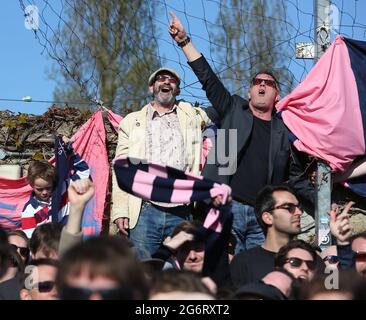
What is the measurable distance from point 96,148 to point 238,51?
1.42m

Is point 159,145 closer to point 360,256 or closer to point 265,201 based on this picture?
point 265,201

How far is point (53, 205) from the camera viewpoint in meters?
6.45

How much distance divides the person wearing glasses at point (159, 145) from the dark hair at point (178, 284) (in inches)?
111

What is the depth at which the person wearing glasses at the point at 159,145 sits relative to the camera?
5945 millimetres

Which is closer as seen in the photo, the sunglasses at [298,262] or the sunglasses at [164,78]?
the sunglasses at [298,262]

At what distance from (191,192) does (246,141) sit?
134 centimetres

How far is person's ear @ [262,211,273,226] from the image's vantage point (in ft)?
18.0

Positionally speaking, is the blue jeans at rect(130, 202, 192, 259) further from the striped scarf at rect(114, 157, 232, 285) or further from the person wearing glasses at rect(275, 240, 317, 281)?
the person wearing glasses at rect(275, 240, 317, 281)

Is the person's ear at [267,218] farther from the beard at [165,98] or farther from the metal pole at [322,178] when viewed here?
the beard at [165,98]

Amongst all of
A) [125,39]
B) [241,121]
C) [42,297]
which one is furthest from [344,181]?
[42,297]

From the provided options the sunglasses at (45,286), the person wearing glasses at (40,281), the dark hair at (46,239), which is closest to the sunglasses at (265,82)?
the dark hair at (46,239)

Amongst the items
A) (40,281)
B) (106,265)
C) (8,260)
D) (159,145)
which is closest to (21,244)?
(8,260)

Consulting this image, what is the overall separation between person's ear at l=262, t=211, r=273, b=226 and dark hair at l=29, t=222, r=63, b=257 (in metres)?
1.28

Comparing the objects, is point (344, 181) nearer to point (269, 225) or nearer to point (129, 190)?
point (269, 225)
